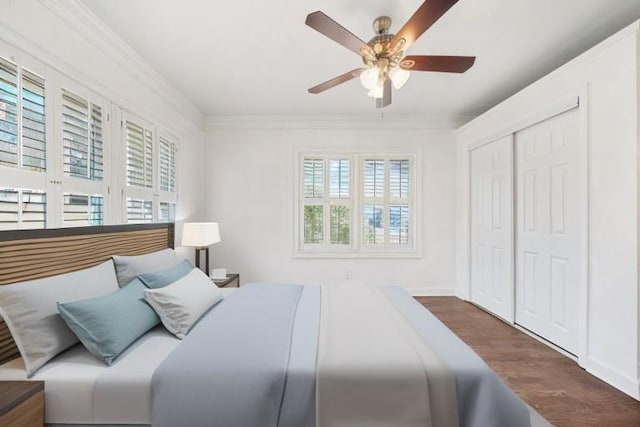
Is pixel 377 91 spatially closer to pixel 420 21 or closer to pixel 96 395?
pixel 420 21

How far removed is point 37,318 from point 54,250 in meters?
0.57

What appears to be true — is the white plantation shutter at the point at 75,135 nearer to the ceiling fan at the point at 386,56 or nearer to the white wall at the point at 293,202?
the ceiling fan at the point at 386,56

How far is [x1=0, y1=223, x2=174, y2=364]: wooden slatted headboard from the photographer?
4.73 ft

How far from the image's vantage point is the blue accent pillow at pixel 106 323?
4.29 ft

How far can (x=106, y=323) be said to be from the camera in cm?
137

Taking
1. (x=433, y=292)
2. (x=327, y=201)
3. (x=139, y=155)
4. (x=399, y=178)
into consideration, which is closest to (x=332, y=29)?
(x=139, y=155)

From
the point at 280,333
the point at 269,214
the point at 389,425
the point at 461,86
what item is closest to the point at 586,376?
the point at 389,425

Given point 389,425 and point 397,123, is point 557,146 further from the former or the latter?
point 389,425

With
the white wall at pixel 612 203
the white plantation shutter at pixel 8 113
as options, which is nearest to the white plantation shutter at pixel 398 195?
the white wall at pixel 612 203

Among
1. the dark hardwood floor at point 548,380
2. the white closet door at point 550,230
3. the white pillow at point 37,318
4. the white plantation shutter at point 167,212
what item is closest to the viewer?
the white pillow at point 37,318

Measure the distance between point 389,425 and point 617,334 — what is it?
1981 millimetres

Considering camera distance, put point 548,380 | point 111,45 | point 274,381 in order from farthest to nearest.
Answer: point 111,45, point 548,380, point 274,381

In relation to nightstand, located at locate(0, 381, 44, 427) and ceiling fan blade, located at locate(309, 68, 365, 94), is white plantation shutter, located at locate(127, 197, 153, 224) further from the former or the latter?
ceiling fan blade, located at locate(309, 68, 365, 94)

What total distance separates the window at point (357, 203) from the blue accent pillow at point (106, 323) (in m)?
2.76
